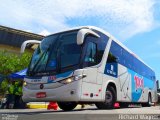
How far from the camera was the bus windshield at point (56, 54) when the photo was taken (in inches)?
452

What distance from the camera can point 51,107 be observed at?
57.3ft

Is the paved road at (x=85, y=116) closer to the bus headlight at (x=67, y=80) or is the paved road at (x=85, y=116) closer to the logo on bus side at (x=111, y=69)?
the bus headlight at (x=67, y=80)

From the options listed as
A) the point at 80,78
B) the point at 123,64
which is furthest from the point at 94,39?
the point at 123,64

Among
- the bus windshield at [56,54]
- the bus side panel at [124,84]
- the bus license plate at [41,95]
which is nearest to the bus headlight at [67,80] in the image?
the bus windshield at [56,54]

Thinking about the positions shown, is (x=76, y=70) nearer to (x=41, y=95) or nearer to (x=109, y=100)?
(x=41, y=95)

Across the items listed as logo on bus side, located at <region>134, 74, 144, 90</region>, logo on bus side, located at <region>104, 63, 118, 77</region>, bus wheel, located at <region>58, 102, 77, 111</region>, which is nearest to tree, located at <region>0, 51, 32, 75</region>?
logo on bus side, located at <region>134, 74, 144, 90</region>

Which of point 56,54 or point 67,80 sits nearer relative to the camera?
point 67,80

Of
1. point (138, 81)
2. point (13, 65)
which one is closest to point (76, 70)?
point (138, 81)

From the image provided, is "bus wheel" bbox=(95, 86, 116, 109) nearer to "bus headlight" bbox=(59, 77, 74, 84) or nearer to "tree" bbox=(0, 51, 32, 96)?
"bus headlight" bbox=(59, 77, 74, 84)

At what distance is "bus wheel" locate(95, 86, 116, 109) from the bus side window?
162 cm

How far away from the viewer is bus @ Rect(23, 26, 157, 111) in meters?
11.2

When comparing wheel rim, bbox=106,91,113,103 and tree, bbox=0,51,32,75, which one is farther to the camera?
tree, bbox=0,51,32,75

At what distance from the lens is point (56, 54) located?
11.8 metres

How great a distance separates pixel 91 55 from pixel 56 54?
49.3 inches
